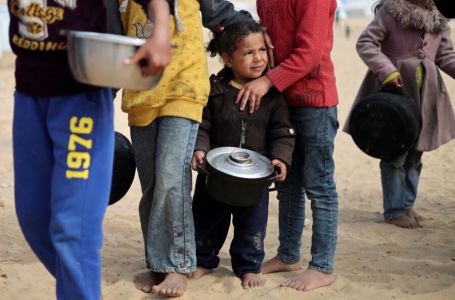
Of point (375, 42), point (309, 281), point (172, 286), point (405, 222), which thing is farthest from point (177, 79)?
point (405, 222)

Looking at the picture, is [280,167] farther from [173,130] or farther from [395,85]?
[395,85]

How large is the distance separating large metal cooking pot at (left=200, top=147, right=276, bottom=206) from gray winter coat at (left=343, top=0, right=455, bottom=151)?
195 cm

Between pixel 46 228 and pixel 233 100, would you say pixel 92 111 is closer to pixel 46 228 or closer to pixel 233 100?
pixel 46 228

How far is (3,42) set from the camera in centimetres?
1773

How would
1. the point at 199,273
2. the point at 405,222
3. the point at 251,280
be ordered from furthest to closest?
the point at 405,222 → the point at 199,273 → the point at 251,280

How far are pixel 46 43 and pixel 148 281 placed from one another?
1.79 m

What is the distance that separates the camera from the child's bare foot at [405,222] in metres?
5.89

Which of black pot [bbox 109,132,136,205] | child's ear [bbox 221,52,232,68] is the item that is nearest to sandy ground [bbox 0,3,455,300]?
black pot [bbox 109,132,136,205]

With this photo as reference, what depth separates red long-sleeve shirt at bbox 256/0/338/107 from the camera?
4043mm

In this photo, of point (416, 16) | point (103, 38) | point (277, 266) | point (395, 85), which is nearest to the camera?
point (103, 38)

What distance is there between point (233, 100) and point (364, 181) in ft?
14.0

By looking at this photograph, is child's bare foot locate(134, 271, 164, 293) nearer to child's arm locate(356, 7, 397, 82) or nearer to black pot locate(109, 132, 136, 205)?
black pot locate(109, 132, 136, 205)

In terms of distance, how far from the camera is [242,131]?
4.15m

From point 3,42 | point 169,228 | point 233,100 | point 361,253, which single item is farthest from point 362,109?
point 3,42
